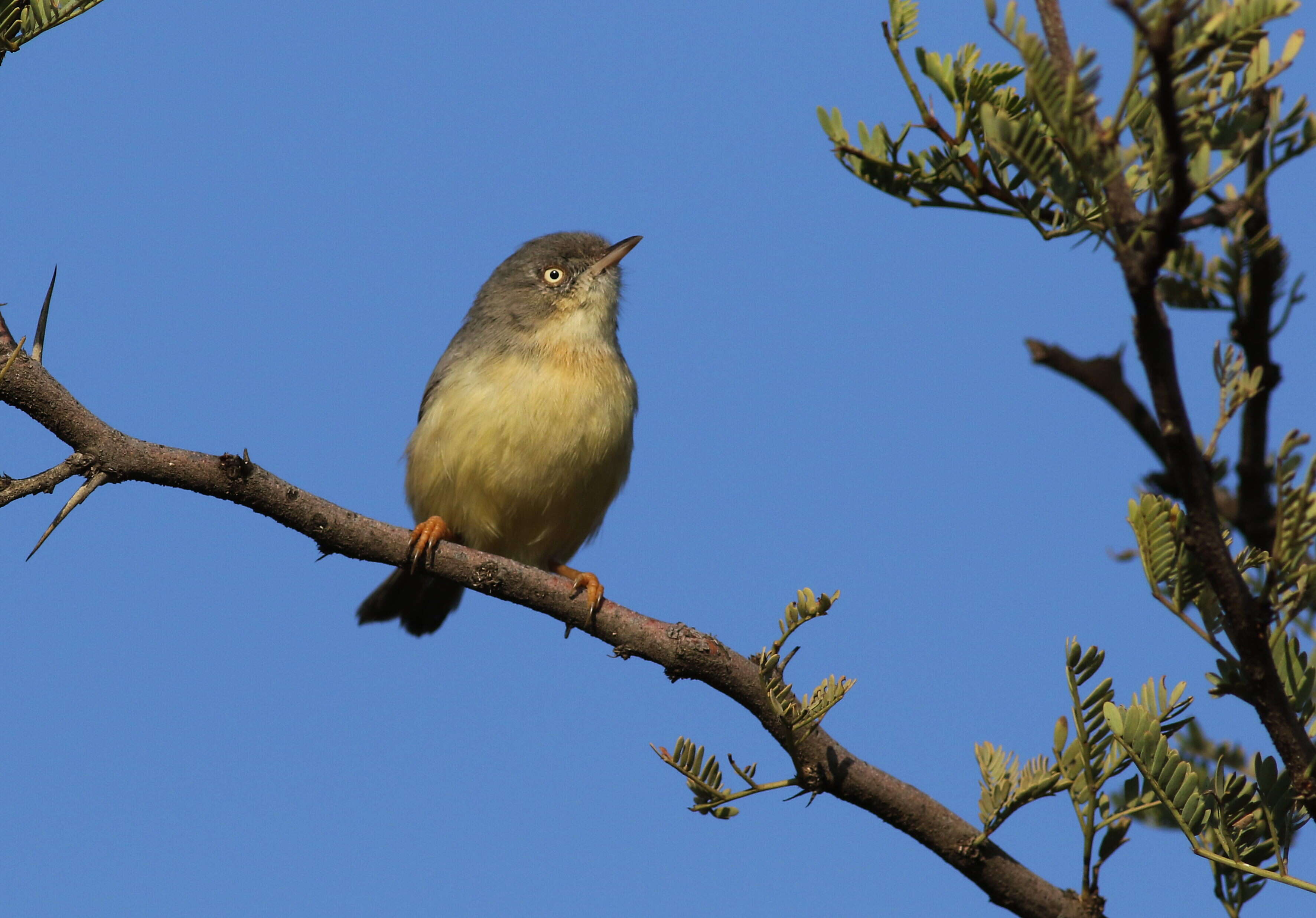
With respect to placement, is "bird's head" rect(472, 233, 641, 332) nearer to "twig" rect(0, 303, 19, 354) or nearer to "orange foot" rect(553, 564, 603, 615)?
"orange foot" rect(553, 564, 603, 615)

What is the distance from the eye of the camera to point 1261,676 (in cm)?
238

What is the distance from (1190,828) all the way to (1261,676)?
1.88 ft

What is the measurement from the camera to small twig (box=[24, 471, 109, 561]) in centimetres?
304

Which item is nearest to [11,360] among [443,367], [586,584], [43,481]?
[43,481]

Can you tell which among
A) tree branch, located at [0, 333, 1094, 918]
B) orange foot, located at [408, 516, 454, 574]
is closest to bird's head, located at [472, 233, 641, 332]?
orange foot, located at [408, 516, 454, 574]

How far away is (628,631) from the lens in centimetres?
381

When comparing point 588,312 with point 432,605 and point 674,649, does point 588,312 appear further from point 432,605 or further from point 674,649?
point 674,649

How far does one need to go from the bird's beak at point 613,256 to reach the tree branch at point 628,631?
141 inches

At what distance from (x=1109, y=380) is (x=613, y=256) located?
5.37 m

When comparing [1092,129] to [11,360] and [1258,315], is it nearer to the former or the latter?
[1258,315]

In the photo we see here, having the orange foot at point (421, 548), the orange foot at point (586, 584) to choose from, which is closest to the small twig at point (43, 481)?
the orange foot at point (421, 548)

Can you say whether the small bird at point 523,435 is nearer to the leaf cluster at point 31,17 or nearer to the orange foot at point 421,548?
the orange foot at point 421,548

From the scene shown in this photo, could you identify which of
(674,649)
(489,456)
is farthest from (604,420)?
(674,649)

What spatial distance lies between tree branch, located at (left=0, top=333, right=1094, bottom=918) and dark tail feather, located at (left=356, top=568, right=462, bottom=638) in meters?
3.13
